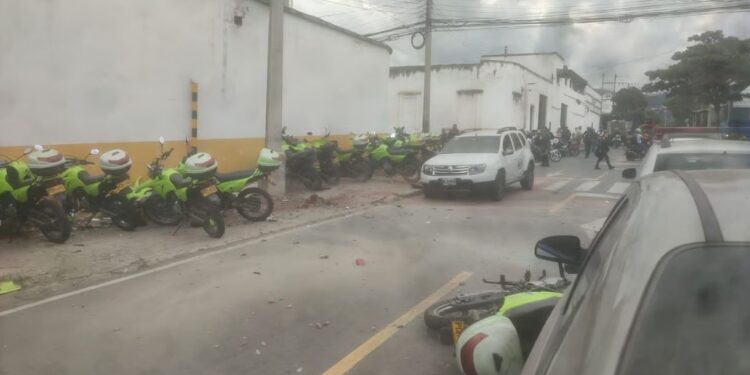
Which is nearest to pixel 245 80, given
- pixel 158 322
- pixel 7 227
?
pixel 7 227

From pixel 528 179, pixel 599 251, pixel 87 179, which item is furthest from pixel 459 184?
pixel 599 251

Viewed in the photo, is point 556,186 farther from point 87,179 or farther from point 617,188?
point 87,179

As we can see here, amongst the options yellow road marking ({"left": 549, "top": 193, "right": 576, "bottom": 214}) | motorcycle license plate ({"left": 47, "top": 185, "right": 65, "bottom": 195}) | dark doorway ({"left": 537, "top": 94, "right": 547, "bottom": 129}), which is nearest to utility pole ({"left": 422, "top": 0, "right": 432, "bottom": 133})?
yellow road marking ({"left": 549, "top": 193, "right": 576, "bottom": 214})

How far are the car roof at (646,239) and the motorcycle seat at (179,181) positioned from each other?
282 inches

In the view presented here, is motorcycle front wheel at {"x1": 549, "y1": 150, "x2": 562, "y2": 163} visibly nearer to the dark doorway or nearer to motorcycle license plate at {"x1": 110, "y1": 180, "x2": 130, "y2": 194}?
the dark doorway

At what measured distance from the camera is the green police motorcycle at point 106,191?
8008 millimetres

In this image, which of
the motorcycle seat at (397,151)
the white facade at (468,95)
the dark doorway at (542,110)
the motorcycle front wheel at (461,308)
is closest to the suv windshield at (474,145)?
the motorcycle seat at (397,151)

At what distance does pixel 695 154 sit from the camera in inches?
229

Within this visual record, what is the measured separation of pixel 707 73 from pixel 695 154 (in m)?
1.08

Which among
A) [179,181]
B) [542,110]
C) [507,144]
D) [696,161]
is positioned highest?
[542,110]

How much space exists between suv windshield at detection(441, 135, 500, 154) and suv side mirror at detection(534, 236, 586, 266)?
33.5ft

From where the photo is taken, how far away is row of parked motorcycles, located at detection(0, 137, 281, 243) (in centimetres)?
727

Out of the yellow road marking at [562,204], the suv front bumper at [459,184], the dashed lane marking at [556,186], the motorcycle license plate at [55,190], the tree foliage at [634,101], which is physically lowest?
the yellow road marking at [562,204]

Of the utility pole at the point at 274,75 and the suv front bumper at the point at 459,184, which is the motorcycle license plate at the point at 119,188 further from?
the suv front bumper at the point at 459,184
